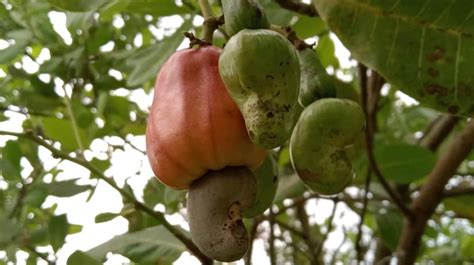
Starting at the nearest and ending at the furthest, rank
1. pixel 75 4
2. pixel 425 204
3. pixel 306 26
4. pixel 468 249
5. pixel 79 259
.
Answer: pixel 75 4, pixel 79 259, pixel 306 26, pixel 425 204, pixel 468 249

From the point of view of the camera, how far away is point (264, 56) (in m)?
0.51

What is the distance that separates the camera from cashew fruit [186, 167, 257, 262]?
0.58 m

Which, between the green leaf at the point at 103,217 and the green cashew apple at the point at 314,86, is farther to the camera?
the green leaf at the point at 103,217

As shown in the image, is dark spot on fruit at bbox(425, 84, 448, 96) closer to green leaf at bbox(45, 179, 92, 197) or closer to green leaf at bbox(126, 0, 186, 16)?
green leaf at bbox(126, 0, 186, 16)

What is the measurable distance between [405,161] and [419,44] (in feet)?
2.26

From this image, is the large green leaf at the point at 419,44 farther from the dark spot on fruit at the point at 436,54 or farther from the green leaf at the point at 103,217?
the green leaf at the point at 103,217

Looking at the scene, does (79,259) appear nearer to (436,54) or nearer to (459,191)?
(436,54)

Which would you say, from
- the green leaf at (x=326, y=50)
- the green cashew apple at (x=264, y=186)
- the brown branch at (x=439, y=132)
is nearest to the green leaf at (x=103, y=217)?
the green cashew apple at (x=264, y=186)

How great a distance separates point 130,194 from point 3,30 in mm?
435

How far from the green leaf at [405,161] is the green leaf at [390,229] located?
264 mm

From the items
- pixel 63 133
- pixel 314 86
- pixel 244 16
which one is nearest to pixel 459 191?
pixel 63 133

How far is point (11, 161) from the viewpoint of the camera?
4.10ft

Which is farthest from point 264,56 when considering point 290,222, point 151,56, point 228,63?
point 290,222

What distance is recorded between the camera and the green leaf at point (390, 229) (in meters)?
1.52
